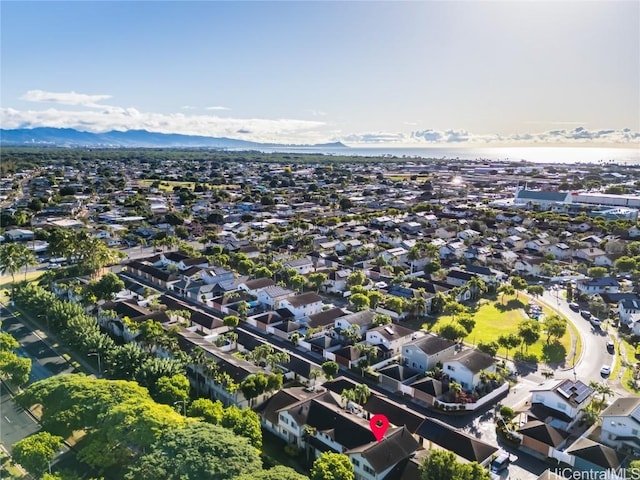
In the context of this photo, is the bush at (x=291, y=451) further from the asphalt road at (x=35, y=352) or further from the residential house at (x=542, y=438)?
the asphalt road at (x=35, y=352)

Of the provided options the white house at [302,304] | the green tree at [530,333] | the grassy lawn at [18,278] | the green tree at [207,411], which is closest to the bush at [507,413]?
the green tree at [530,333]

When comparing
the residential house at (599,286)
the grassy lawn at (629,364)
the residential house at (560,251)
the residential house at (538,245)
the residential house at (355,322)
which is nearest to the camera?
the grassy lawn at (629,364)

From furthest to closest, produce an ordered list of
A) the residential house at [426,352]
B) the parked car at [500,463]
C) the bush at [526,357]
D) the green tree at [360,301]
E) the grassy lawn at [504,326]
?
the green tree at [360,301], the grassy lawn at [504,326], the bush at [526,357], the residential house at [426,352], the parked car at [500,463]

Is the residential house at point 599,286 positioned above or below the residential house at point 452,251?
below

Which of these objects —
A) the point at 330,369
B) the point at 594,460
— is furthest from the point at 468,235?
the point at 594,460

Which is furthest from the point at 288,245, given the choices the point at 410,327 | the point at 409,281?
the point at 410,327
